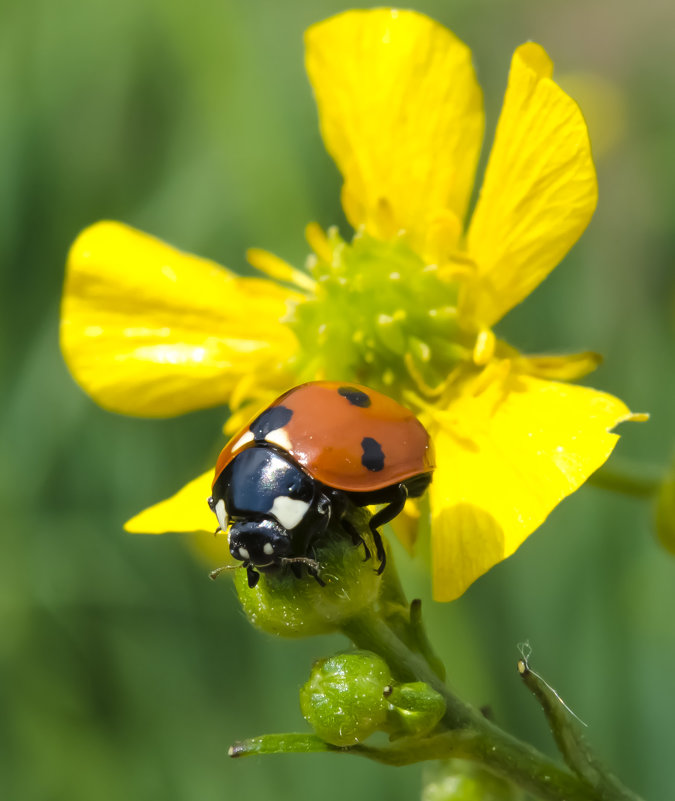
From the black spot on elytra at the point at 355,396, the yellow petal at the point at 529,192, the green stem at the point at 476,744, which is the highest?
the yellow petal at the point at 529,192

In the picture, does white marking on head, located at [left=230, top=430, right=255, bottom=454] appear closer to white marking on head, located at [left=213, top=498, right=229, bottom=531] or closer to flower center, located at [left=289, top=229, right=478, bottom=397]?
white marking on head, located at [left=213, top=498, right=229, bottom=531]

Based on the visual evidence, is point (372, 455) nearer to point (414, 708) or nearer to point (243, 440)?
point (243, 440)

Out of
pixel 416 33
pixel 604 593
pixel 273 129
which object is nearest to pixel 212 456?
pixel 273 129

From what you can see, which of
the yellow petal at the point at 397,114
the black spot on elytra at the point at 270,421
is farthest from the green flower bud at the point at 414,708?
the yellow petal at the point at 397,114

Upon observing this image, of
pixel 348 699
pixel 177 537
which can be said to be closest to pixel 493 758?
pixel 348 699

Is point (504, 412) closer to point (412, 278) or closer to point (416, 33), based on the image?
point (412, 278)

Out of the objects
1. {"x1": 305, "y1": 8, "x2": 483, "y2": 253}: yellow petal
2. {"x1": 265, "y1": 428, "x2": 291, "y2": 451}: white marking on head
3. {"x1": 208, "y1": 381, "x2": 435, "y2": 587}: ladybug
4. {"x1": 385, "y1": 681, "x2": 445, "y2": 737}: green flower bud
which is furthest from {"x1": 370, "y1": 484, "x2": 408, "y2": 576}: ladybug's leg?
{"x1": 305, "y1": 8, "x2": 483, "y2": 253}: yellow petal

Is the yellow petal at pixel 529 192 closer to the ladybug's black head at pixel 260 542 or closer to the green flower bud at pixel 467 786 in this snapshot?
the ladybug's black head at pixel 260 542
